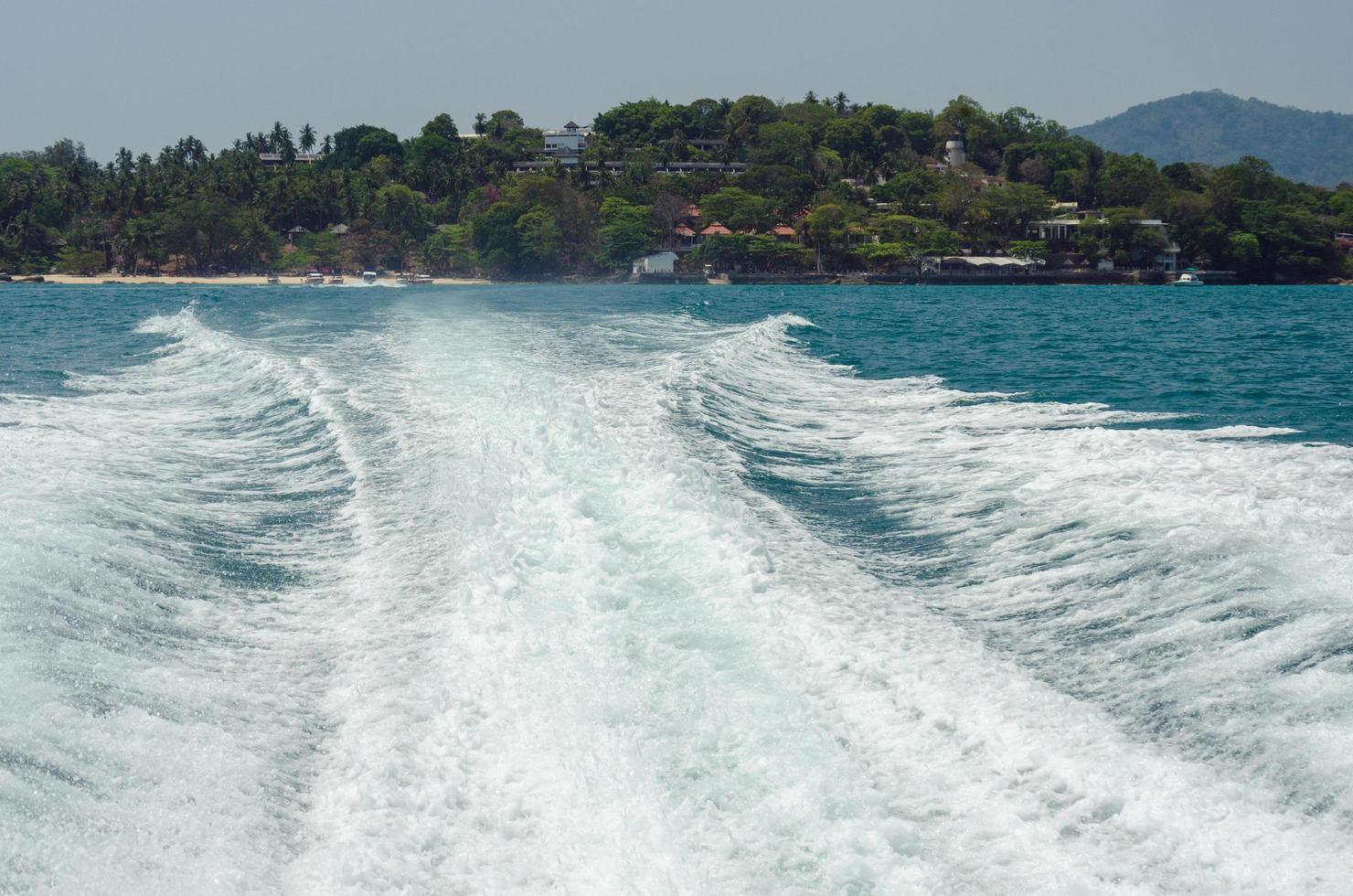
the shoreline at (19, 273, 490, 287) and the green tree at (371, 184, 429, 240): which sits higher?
the green tree at (371, 184, 429, 240)

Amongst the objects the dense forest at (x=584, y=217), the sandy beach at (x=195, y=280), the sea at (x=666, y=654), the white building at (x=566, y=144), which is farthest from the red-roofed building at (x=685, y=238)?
the sea at (x=666, y=654)

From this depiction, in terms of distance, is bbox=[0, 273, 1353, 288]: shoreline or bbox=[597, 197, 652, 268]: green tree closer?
bbox=[0, 273, 1353, 288]: shoreline

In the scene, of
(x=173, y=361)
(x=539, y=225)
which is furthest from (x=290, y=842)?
(x=539, y=225)

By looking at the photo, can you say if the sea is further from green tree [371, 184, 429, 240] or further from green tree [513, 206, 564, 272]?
green tree [371, 184, 429, 240]

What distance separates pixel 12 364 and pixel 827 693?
1978 centimetres

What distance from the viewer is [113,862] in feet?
13.5

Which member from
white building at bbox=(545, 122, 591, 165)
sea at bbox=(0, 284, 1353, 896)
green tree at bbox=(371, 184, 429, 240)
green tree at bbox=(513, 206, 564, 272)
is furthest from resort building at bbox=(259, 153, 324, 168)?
sea at bbox=(0, 284, 1353, 896)

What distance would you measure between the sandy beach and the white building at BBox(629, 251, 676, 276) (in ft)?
39.0

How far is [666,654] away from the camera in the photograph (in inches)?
240

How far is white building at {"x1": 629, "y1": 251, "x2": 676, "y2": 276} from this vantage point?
3514 inches

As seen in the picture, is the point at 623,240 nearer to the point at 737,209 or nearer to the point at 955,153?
the point at 737,209

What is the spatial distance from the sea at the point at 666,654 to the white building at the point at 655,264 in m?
76.5

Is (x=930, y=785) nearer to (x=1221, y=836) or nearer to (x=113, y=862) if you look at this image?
(x=1221, y=836)

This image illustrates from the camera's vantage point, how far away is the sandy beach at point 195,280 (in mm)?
83312
